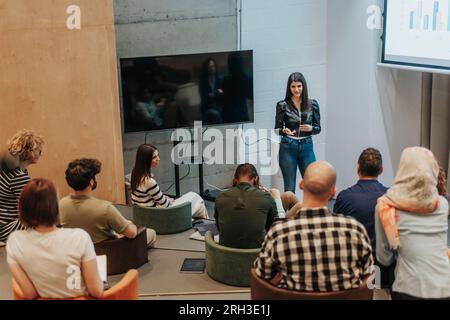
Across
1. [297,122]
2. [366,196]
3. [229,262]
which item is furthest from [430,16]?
[229,262]

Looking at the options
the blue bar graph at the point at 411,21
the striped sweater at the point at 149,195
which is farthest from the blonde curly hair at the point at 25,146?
the blue bar graph at the point at 411,21

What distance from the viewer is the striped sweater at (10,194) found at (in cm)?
474

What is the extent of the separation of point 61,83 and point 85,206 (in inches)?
71.7

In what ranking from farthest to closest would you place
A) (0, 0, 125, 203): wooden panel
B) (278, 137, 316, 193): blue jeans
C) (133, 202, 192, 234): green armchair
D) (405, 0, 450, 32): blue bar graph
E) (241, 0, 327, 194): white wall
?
(241, 0, 327, 194): white wall
(278, 137, 316, 193): blue jeans
(405, 0, 450, 32): blue bar graph
(0, 0, 125, 203): wooden panel
(133, 202, 192, 234): green armchair

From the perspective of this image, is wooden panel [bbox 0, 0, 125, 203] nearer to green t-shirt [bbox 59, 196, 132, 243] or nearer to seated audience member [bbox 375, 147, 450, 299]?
green t-shirt [bbox 59, 196, 132, 243]

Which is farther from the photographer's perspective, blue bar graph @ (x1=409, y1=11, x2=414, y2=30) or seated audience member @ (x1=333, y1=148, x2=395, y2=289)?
blue bar graph @ (x1=409, y1=11, x2=414, y2=30)

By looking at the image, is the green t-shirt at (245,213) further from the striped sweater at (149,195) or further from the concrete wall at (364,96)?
the concrete wall at (364,96)

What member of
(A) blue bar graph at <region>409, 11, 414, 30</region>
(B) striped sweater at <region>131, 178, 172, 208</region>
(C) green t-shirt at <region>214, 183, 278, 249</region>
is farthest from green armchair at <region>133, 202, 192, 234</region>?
(A) blue bar graph at <region>409, 11, 414, 30</region>

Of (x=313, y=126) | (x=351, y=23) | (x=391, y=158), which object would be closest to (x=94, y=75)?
(x=313, y=126)

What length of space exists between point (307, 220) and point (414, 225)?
0.69 metres

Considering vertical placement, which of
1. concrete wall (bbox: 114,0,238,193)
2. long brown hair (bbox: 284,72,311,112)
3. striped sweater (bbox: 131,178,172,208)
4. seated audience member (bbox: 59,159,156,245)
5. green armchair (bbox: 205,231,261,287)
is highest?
concrete wall (bbox: 114,0,238,193)

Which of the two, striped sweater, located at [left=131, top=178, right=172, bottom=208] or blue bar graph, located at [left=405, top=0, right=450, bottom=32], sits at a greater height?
blue bar graph, located at [left=405, top=0, right=450, bottom=32]

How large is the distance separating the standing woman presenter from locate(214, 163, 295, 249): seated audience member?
218 cm

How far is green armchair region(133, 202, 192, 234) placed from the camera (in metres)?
5.24
